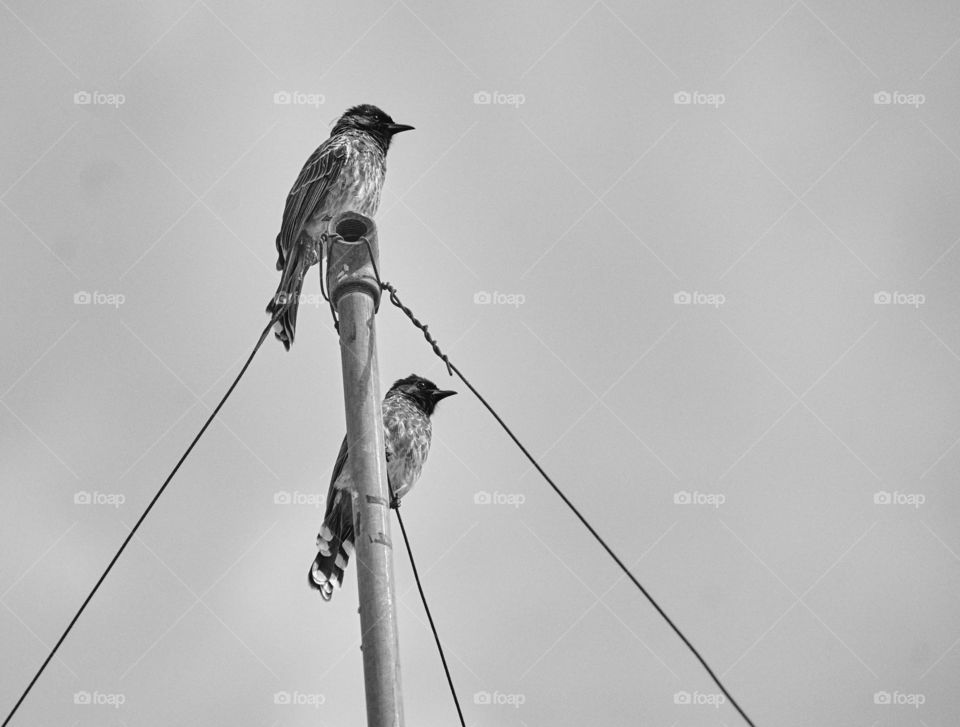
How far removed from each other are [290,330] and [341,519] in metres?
1.30

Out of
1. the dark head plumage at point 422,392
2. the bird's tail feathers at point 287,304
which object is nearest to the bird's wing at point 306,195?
the bird's tail feathers at point 287,304

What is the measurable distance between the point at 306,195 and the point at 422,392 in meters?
1.76

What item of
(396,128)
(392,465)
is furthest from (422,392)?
(396,128)

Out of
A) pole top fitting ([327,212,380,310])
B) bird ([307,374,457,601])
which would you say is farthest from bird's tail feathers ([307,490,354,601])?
pole top fitting ([327,212,380,310])

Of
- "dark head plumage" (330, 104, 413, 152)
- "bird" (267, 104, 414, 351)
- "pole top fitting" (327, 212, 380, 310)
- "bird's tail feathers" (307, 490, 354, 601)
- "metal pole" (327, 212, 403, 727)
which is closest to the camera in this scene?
"metal pole" (327, 212, 403, 727)

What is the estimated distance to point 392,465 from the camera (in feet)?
27.5

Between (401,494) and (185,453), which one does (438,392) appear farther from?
(185,453)

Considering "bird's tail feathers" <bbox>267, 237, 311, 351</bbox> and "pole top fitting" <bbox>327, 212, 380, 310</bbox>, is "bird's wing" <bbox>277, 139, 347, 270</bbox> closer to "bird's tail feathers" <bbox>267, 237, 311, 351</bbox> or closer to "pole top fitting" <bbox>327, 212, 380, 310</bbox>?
"bird's tail feathers" <bbox>267, 237, 311, 351</bbox>

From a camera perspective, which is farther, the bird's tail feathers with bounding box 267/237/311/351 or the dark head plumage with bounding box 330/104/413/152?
the dark head plumage with bounding box 330/104/413/152

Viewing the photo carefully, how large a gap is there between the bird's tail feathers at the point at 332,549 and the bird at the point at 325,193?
1677 mm

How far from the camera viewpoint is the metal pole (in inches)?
179

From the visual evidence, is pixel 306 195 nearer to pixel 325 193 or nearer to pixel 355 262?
pixel 325 193

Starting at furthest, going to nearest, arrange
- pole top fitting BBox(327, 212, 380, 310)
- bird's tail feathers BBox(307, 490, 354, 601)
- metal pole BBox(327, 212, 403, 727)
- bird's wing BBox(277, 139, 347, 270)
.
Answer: bird's wing BBox(277, 139, 347, 270) → bird's tail feathers BBox(307, 490, 354, 601) → pole top fitting BBox(327, 212, 380, 310) → metal pole BBox(327, 212, 403, 727)

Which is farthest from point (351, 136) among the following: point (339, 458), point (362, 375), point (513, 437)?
point (362, 375)
